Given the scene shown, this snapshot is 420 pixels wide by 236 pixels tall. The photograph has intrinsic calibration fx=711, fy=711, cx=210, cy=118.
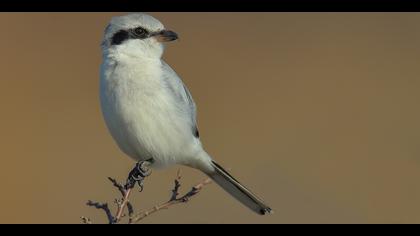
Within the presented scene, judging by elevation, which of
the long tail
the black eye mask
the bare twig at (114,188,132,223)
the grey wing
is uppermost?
the black eye mask

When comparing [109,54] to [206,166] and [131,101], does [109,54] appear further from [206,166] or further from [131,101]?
[206,166]

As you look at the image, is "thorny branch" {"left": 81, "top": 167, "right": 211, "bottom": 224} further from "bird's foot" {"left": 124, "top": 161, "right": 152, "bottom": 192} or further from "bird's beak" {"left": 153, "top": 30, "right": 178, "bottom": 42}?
"bird's beak" {"left": 153, "top": 30, "right": 178, "bottom": 42}

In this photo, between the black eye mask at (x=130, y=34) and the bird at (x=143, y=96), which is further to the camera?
the black eye mask at (x=130, y=34)

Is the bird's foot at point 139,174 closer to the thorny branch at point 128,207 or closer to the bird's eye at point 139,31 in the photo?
the thorny branch at point 128,207

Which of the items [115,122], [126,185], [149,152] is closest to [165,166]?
[149,152]

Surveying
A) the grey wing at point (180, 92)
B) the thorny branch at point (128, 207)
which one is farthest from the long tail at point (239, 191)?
the thorny branch at point (128, 207)

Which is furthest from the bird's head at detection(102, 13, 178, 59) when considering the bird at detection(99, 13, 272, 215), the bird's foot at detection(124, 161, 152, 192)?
the bird's foot at detection(124, 161, 152, 192)

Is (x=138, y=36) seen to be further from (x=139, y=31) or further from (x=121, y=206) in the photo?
(x=121, y=206)
